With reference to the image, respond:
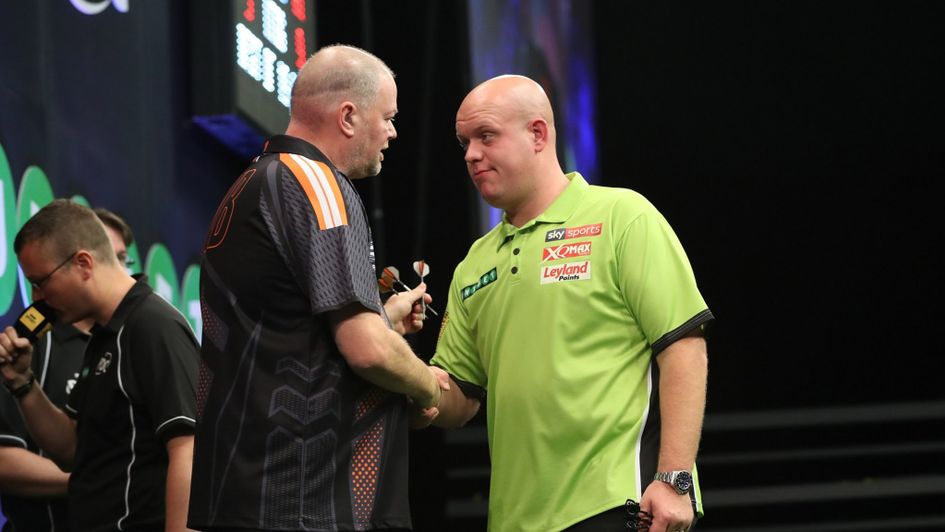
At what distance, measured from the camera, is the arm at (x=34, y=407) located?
3137 mm

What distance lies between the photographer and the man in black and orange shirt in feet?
7.12

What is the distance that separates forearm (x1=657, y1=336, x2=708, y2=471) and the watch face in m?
0.01

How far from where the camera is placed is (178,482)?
103 inches

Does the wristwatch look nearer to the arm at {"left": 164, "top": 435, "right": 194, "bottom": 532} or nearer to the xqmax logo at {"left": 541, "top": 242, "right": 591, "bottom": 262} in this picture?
the xqmax logo at {"left": 541, "top": 242, "right": 591, "bottom": 262}

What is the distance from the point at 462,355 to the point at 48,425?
1.10m

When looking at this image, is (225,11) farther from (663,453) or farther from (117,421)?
(663,453)

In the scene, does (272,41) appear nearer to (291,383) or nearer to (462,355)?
(462,355)

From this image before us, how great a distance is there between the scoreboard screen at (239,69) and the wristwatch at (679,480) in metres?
3.51

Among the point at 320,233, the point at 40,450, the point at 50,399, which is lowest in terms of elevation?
the point at 40,450

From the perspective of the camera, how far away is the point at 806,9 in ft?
29.6

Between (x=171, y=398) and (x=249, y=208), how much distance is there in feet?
2.02

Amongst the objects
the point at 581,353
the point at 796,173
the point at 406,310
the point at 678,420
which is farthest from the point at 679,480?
the point at 796,173

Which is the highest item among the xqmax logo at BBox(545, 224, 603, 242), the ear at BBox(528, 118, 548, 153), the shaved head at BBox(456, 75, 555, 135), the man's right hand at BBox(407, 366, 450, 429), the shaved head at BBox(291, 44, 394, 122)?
the shaved head at BBox(291, 44, 394, 122)

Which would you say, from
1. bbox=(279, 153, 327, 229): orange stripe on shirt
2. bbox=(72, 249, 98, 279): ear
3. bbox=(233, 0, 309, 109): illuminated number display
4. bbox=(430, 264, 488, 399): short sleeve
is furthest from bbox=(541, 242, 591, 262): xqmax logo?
bbox=(233, 0, 309, 109): illuminated number display
